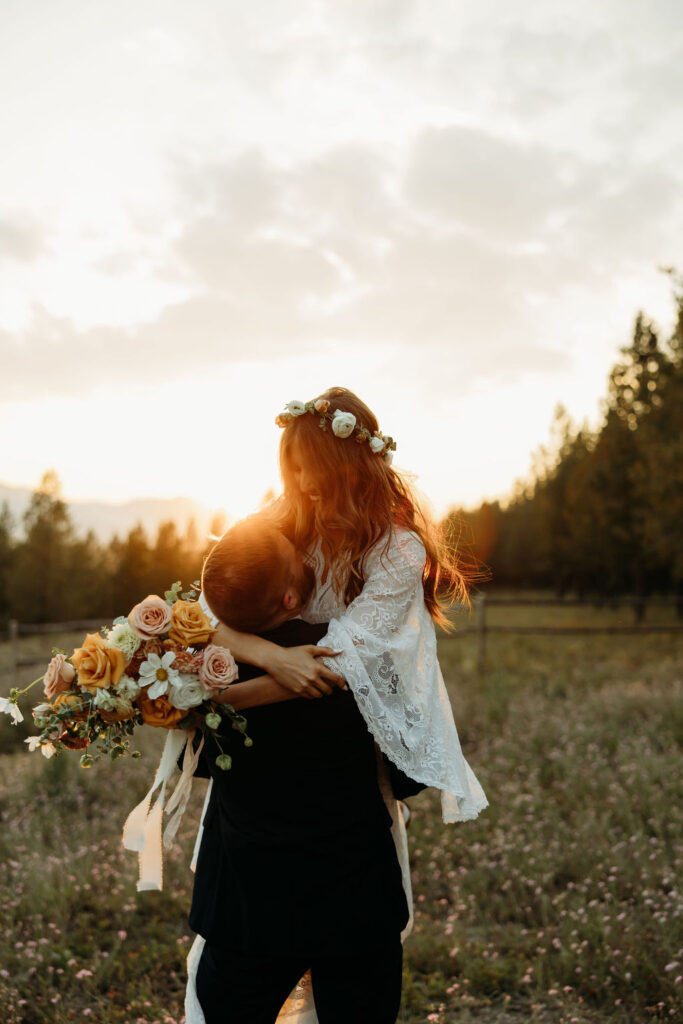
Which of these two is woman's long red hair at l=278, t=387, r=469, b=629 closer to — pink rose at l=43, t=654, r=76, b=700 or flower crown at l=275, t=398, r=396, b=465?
flower crown at l=275, t=398, r=396, b=465

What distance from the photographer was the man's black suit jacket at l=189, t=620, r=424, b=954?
2047 millimetres

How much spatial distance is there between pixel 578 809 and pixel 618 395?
2325 centimetres

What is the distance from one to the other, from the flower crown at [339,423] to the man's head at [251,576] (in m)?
0.42

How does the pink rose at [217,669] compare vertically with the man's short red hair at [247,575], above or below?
Result: below

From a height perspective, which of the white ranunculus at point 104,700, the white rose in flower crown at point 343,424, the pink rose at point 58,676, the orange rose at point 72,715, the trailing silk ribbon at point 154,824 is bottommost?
the trailing silk ribbon at point 154,824

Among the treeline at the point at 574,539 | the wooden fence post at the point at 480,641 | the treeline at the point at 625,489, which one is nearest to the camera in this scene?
the wooden fence post at the point at 480,641

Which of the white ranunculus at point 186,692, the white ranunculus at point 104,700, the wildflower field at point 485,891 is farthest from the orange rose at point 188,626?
the wildflower field at point 485,891

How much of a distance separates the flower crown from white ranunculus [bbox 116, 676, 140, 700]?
36.6 inches

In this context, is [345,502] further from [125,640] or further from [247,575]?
[125,640]

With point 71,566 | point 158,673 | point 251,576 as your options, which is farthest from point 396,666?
point 71,566

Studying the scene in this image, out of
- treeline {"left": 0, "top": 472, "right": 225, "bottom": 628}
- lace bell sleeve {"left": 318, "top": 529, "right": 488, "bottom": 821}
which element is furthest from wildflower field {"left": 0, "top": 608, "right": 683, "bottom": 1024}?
treeline {"left": 0, "top": 472, "right": 225, "bottom": 628}

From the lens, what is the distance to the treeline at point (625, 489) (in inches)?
681

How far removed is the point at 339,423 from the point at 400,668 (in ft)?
2.44

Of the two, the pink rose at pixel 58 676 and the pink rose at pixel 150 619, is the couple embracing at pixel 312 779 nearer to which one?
the pink rose at pixel 150 619
